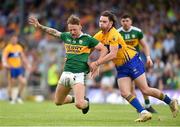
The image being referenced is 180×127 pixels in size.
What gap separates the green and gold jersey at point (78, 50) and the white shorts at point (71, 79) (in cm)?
9

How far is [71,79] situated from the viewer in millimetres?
16344

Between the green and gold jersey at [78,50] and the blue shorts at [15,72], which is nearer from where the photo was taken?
the green and gold jersey at [78,50]

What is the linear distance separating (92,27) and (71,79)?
57.5 feet

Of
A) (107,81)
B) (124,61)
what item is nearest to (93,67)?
(124,61)

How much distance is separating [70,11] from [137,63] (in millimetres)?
20005

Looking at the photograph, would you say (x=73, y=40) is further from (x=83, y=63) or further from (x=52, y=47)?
(x=52, y=47)

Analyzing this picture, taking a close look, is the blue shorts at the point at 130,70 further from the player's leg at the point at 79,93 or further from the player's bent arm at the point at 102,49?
the player's leg at the point at 79,93

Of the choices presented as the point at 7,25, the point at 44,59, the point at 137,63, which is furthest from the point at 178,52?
the point at 137,63

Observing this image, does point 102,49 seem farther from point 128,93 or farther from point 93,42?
point 128,93

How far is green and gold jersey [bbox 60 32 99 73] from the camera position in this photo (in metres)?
16.4

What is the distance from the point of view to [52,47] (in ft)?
109

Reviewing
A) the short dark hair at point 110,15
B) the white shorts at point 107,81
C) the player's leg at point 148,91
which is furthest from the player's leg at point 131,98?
the white shorts at point 107,81

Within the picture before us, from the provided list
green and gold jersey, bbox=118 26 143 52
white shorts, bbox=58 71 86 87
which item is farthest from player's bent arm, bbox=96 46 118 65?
green and gold jersey, bbox=118 26 143 52

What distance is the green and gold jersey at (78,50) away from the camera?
53.8 feet
